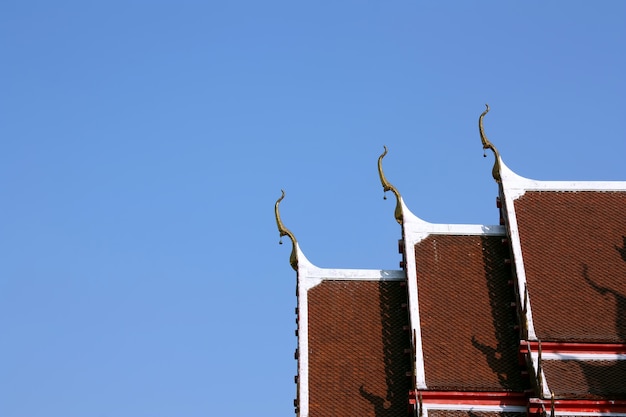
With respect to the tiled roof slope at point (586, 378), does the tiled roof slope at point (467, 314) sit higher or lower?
higher

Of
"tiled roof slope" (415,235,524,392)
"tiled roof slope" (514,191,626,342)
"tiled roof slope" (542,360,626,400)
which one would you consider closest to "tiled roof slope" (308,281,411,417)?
"tiled roof slope" (415,235,524,392)

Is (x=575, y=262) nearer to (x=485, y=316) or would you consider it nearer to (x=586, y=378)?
(x=485, y=316)

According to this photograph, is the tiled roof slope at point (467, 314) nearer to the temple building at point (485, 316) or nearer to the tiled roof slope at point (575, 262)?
the temple building at point (485, 316)

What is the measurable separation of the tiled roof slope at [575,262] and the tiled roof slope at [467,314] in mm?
887

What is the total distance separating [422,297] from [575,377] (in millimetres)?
4669

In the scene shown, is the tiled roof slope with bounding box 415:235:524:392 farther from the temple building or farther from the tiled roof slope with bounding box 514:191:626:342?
the tiled roof slope with bounding box 514:191:626:342

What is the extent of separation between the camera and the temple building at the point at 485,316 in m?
37.5

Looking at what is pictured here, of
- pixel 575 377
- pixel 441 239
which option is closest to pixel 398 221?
pixel 441 239

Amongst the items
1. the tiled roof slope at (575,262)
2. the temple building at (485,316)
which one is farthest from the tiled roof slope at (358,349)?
the tiled roof slope at (575,262)

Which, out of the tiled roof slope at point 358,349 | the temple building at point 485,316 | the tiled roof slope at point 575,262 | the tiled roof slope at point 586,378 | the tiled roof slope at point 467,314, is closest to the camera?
the tiled roof slope at point 586,378

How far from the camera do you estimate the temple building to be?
37.5 m

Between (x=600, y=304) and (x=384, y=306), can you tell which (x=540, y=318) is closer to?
(x=600, y=304)

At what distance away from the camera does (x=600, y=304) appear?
39250 mm

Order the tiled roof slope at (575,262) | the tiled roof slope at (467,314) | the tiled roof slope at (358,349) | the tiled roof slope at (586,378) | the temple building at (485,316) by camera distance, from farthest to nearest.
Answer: the tiled roof slope at (575,262)
the tiled roof slope at (358,349)
the tiled roof slope at (467,314)
the temple building at (485,316)
the tiled roof slope at (586,378)
